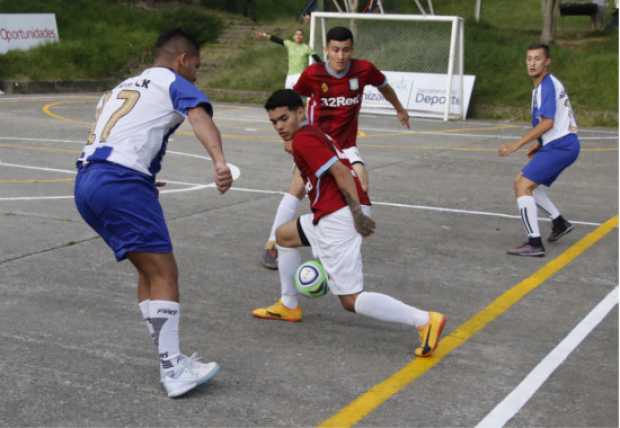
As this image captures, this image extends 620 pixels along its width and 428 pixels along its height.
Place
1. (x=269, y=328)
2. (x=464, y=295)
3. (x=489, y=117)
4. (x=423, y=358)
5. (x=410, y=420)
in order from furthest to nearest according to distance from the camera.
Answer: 1. (x=489, y=117)
2. (x=464, y=295)
3. (x=269, y=328)
4. (x=423, y=358)
5. (x=410, y=420)

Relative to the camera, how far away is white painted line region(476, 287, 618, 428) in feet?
15.8

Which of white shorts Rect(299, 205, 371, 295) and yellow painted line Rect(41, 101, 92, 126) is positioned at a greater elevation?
white shorts Rect(299, 205, 371, 295)

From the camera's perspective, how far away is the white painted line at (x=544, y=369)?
4.80 metres

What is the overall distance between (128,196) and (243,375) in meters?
1.20

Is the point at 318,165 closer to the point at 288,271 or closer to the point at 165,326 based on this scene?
the point at 288,271

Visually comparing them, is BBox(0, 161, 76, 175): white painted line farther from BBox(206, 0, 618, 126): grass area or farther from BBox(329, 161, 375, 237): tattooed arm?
BBox(206, 0, 618, 126): grass area

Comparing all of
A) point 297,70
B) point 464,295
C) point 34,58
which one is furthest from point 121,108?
point 34,58

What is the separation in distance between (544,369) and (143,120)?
267 cm

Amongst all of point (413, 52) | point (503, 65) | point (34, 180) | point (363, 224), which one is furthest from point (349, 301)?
point (503, 65)

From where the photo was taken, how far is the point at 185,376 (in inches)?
195

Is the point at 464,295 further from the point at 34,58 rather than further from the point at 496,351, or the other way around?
the point at 34,58

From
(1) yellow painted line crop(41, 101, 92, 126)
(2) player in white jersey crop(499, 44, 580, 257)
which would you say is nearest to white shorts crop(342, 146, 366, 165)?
(2) player in white jersey crop(499, 44, 580, 257)

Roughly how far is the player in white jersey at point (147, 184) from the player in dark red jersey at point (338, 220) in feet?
2.51

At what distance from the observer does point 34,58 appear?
3083cm
